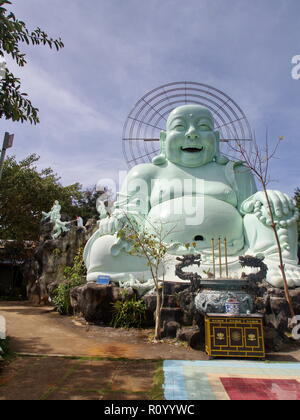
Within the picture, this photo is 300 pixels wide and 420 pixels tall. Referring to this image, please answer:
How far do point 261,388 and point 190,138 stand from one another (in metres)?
8.06

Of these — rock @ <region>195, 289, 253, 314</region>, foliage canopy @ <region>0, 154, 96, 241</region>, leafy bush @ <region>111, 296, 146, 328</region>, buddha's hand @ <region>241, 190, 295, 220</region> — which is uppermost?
foliage canopy @ <region>0, 154, 96, 241</region>

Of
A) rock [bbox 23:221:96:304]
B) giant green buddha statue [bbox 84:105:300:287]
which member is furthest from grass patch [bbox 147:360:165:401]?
rock [bbox 23:221:96:304]

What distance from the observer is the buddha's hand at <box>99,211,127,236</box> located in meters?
8.30

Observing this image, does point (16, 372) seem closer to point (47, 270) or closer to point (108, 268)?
point (108, 268)

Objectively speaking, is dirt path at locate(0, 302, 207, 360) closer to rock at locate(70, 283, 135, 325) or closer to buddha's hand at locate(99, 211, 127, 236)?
rock at locate(70, 283, 135, 325)

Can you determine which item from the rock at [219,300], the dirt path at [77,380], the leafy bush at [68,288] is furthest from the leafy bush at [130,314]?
the leafy bush at [68,288]

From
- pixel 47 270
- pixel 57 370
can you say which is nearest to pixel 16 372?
pixel 57 370

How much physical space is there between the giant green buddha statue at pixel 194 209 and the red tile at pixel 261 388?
3155mm

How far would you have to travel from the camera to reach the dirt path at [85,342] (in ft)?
17.2

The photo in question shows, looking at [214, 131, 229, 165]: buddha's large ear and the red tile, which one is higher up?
[214, 131, 229, 165]: buddha's large ear

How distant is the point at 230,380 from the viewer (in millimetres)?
3965

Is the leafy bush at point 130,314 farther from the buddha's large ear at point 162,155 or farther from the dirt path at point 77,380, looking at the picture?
the buddha's large ear at point 162,155

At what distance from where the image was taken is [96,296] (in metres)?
7.29

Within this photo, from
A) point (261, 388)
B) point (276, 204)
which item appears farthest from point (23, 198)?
point (261, 388)
